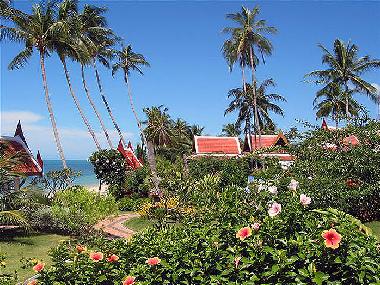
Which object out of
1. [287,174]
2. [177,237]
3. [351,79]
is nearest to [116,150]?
[287,174]

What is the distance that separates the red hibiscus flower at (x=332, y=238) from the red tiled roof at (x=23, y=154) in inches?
603

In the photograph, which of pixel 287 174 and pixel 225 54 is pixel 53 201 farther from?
pixel 225 54

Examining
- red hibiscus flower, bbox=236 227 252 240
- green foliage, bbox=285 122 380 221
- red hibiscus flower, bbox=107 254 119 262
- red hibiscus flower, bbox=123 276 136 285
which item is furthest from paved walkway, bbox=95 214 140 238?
red hibiscus flower, bbox=236 227 252 240

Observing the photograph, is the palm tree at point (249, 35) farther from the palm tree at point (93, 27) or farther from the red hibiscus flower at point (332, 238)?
the red hibiscus flower at point (332, 238)

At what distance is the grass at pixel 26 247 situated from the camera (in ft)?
32.8

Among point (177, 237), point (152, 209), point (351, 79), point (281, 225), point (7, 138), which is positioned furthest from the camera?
point (351, 79)

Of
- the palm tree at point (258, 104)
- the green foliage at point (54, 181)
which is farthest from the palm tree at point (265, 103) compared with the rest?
the green foliage at point (54, 181)

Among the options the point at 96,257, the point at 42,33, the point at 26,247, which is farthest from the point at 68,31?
the point at 96,257

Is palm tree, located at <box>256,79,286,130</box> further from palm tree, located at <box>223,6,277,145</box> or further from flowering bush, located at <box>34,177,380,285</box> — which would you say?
flowering bush, located at <box>34,177,380,285</box>

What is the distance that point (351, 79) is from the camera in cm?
3030

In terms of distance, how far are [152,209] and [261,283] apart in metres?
13.6

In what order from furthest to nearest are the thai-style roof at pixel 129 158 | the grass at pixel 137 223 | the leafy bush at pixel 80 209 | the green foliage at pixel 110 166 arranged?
the thai-style roof at pixel 129 158
the green foliage at pixel 110 166
the grass at pixel 137 223
the leafy bush at pixel 80 209

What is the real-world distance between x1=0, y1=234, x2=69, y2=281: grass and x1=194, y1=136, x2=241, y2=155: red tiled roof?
55.4 ft

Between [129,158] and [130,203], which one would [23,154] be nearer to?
[130,203]
